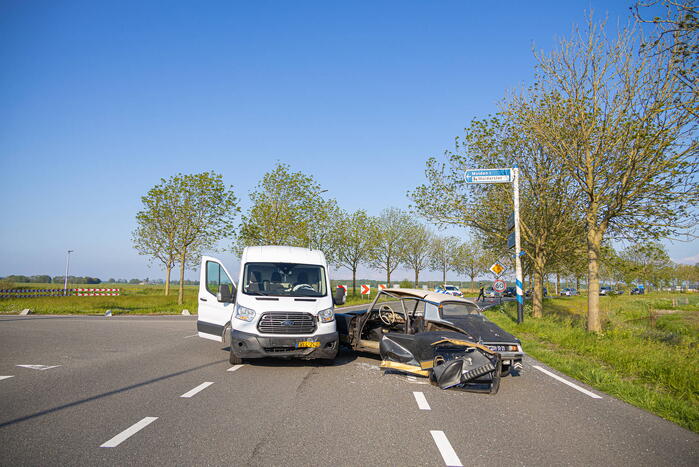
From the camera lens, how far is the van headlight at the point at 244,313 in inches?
354

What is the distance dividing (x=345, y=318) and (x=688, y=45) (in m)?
7.94

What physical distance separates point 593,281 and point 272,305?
11.8 m

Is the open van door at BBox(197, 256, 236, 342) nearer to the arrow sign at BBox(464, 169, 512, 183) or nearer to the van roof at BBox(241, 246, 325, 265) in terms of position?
the van roof at BBox(241, 246, 325, 265)

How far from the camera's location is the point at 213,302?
34.4 ft

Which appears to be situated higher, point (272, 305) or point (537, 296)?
point (272, 305)

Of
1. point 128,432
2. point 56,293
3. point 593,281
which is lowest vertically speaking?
point 56,293

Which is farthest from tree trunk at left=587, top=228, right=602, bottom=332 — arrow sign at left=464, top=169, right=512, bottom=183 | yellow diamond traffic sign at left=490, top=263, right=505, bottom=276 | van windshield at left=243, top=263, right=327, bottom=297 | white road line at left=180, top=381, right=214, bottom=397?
white road line at left=180, top=381, right=214, bottom=397

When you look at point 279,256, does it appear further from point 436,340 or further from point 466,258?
point 466,258

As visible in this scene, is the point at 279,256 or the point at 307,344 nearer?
the point at 307,344

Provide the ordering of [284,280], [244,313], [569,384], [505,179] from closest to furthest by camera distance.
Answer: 1. [569,384]
2. [244,313]
3. [284,280]
4. [505,179]

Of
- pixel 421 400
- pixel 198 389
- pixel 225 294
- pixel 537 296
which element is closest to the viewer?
pixel 421 400

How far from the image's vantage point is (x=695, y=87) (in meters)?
8.30

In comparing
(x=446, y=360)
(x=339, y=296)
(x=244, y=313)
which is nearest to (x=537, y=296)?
(x=339, y=296)

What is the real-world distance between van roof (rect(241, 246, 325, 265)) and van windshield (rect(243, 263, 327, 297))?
9cm
